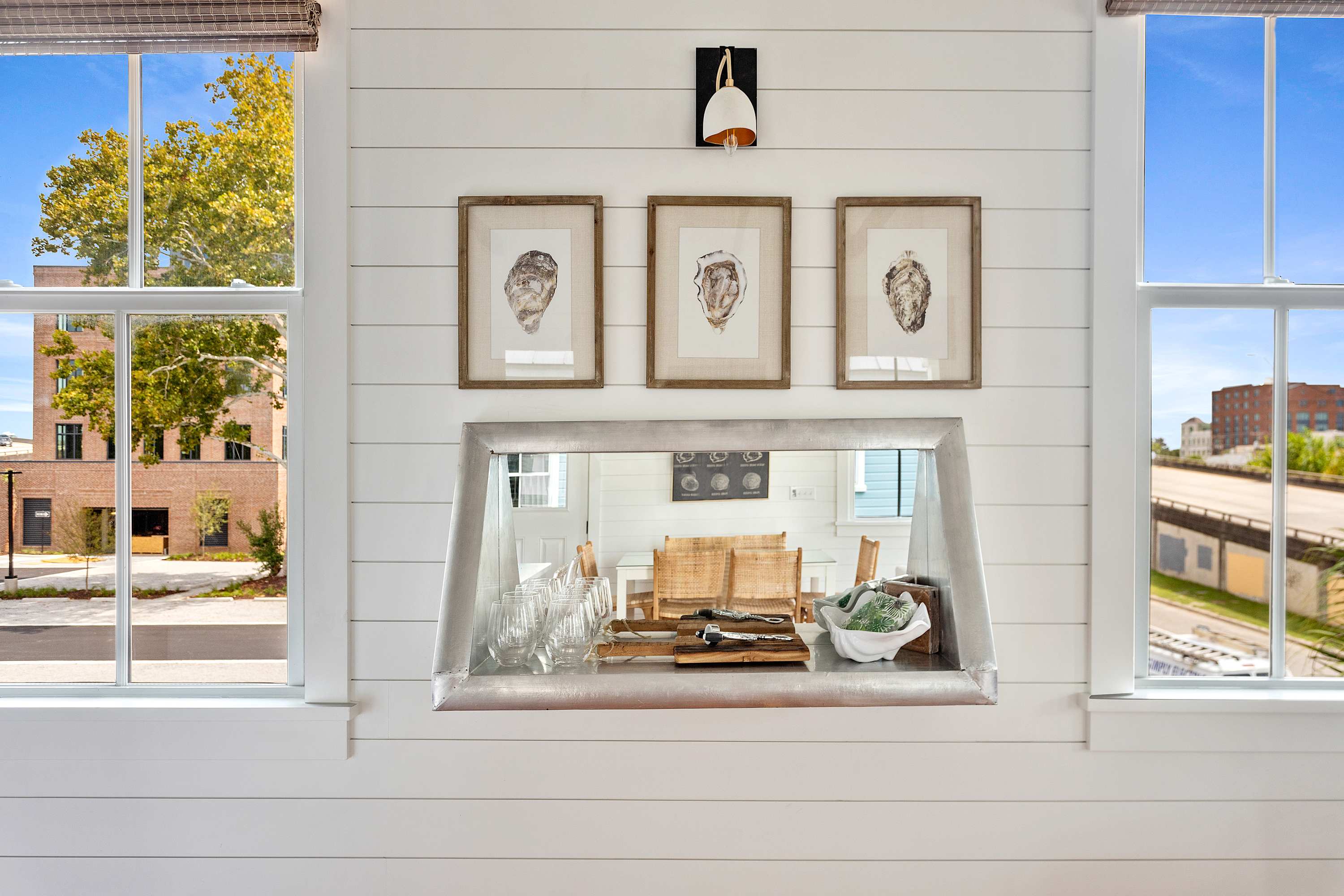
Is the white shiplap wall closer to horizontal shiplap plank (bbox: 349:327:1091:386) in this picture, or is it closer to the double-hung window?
horizontal shiplap plank (bbox: 349:327:1091:386)

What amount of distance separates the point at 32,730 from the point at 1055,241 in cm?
260

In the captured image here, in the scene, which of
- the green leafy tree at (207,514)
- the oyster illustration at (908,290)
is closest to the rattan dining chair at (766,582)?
the oyster illustration at (908,290)

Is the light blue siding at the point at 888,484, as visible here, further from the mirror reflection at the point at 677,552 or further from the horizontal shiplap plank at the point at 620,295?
the horizontal shiplap plank at the point at 620,295

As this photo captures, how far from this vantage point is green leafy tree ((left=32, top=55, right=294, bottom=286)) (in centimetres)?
165

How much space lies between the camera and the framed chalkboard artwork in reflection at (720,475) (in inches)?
59.7

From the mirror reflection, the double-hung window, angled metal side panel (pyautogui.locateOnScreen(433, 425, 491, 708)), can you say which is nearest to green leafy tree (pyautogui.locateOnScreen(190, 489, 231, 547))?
the double-hung window

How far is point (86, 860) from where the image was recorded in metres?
1.63

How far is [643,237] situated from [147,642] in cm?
151

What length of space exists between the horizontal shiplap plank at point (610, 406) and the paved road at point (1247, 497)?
275mm

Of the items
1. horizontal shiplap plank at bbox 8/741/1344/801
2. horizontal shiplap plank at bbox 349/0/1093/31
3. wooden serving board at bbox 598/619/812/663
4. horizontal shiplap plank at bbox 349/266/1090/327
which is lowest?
horizontal shiplap plank at bbox 8/741/1344/801

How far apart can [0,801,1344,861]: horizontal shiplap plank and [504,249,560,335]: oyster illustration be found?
1120mm

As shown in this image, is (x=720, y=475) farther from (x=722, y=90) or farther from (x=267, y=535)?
(x=267, y=535)

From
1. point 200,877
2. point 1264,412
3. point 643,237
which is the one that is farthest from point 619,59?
point 200,877

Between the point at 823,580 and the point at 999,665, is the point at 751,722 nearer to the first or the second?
the point at 823,580
